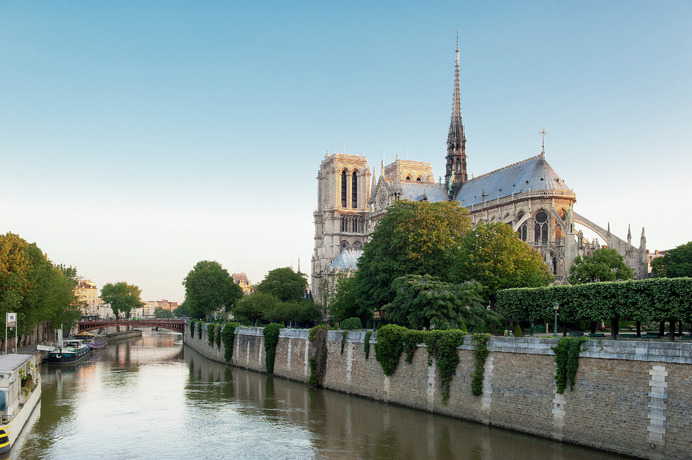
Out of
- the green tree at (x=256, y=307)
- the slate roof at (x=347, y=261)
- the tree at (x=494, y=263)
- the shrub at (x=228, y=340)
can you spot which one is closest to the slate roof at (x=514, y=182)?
the slate roof at (x=347, y=261)

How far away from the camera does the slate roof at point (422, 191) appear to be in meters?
95.1

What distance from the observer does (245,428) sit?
28.4m

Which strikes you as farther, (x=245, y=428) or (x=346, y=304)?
(x=346, y=304)

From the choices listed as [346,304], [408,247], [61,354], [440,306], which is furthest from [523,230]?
[61,354]

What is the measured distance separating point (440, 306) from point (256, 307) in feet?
117

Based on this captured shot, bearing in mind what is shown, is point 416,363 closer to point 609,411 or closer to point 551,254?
point 609,411

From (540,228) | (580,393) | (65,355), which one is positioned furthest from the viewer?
(540,228)

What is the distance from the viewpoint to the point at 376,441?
2555 centimetres

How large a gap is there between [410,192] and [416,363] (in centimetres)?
6656

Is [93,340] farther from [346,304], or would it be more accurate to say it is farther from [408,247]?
[408,247]

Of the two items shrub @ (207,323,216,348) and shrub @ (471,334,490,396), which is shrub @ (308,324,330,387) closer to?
shrub @ (471,334,490,396)

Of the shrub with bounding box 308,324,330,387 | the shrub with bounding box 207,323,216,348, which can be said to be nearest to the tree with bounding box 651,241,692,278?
→ the shrub with bounding box 308,324,330,387

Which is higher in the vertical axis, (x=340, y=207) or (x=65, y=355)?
(x=340, y=207)

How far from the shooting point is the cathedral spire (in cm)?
9119
